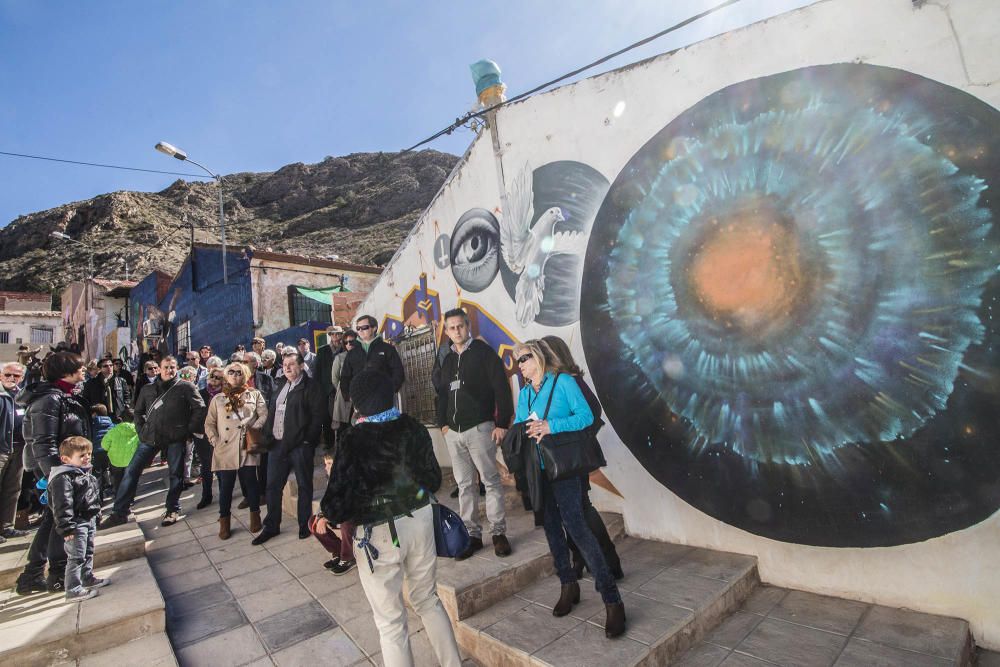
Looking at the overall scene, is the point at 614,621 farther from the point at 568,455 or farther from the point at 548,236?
the point at 548,236

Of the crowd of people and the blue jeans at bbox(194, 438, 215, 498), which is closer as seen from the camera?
the crowd of people

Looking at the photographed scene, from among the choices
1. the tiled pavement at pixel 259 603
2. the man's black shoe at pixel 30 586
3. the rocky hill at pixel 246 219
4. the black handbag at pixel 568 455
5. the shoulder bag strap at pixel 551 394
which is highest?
the rocky hill at pixel 246 219

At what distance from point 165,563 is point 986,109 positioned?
7029mm

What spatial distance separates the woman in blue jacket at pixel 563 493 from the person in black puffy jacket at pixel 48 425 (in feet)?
12.2

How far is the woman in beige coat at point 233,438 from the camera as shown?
191 inches

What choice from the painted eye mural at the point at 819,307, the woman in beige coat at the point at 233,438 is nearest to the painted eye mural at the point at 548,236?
the painted eye mural at the point at 819,307

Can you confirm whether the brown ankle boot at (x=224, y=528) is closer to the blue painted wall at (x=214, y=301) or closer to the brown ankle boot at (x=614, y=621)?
the brown ankle boot at (x=614, y=621)

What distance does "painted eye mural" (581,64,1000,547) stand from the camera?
2541 millimetres

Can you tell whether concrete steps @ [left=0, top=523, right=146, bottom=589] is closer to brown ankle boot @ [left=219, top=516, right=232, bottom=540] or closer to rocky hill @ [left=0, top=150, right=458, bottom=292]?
brown ankle boot @ [left=219, top=516, right=232, bottom=540]

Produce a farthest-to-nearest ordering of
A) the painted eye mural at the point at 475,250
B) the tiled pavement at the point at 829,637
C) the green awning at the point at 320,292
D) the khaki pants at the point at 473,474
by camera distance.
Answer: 1. the green awning at the point at 320,292
2. the painted eye mural at the point at 475,250
3. the khaki pants at the point at 473,474
4. the tiled pavement at the point at 829,637

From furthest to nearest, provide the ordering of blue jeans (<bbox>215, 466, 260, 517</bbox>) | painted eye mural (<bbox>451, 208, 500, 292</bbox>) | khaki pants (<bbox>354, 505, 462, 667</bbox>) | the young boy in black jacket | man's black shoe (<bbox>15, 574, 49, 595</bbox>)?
painted eye mural (<bbox>451, 208, 500, 292</bbox>) → blue jeans (<bbox>215, 466, 260, 517</bbox>) → man's black shoe (<bbox>15, 574, 49, 595</bbox>) → the young boy in black jacket → khaki pants (<bbox>354, 505, 462, 667</bbox>)

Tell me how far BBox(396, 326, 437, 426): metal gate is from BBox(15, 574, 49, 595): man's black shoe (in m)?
3.74

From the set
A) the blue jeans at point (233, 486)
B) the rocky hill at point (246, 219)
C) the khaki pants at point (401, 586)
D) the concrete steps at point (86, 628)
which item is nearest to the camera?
the khaki pants at point (401, 586)

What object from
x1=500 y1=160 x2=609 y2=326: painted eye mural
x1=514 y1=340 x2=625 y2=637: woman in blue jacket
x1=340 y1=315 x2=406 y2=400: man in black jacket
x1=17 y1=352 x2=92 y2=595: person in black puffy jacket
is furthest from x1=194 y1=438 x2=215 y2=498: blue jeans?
x1=514 y1=340 x2=625 y2=637: woman in blue jacket
